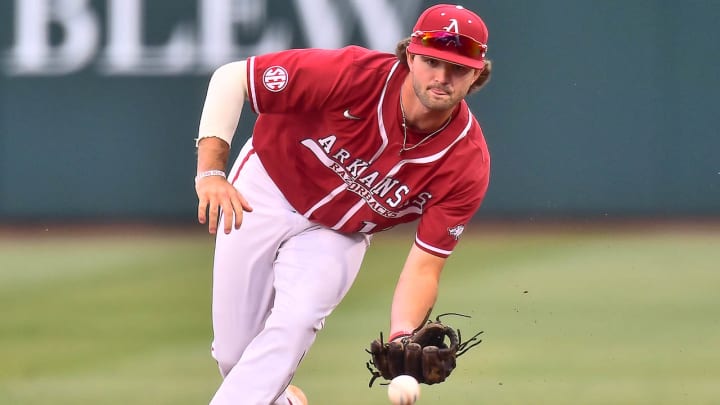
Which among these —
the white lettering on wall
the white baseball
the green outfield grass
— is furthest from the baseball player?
the white lettering on wall

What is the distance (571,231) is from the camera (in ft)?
28.1

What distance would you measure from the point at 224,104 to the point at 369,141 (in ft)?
1.81

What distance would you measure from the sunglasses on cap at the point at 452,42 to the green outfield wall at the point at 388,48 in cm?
413

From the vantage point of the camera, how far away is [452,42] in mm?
4320

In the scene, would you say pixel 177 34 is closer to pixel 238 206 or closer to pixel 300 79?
pixel 300 79

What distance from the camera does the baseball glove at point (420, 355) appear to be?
13.5 feet

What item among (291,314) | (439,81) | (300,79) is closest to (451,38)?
(439,81)

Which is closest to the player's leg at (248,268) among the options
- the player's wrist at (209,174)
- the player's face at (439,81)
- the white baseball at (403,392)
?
the player's wrist at (209,174)

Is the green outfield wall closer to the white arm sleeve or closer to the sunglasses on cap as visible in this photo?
the white arm sleeve

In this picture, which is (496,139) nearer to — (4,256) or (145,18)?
(145,18)

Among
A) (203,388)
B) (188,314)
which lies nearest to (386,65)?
(203,388)

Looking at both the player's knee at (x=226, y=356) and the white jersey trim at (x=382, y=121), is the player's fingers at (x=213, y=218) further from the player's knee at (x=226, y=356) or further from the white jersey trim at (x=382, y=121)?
the player's knee at (x=226, y=356)

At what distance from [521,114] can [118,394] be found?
12.7 ft

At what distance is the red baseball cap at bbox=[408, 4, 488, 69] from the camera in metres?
4.32
